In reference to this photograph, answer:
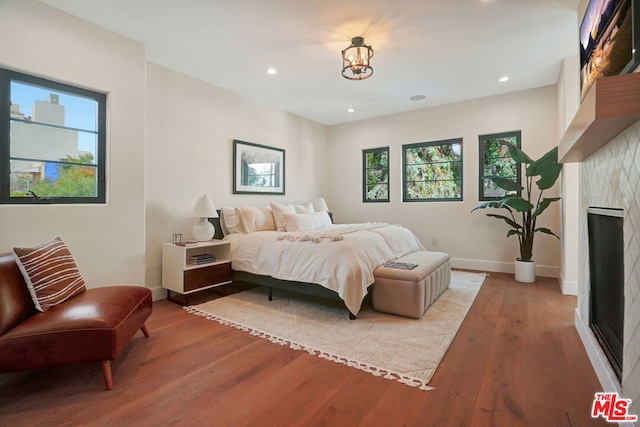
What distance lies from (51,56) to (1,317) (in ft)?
7.05

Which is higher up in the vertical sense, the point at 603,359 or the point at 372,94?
the point at 372,94

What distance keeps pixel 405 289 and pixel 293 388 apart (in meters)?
1.44

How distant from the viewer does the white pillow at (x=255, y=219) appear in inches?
160

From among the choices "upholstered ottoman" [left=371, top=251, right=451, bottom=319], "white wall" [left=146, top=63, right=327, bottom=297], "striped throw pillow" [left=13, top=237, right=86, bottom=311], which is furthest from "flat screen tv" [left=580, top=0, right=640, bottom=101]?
"white wall" [left=146, top=63, right=327, bottom=297]

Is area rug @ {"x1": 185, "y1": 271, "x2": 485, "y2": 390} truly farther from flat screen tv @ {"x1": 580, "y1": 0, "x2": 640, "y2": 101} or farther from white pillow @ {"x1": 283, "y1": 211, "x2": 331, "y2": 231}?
flat screen tv @ {"x1": 580, "y1": 0, "x2": 640, "y2": 101}

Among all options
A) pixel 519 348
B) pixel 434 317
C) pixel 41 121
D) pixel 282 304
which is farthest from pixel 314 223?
pixel 41 121

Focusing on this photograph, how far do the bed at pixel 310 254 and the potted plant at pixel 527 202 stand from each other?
1.41 metres

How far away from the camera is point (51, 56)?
8.30 ft

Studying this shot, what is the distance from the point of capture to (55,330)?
1.69m

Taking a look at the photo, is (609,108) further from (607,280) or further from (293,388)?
(293,388)

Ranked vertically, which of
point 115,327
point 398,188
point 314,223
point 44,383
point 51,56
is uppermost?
point 51,56

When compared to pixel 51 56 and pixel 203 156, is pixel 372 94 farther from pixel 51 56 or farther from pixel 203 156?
pixel 51 56

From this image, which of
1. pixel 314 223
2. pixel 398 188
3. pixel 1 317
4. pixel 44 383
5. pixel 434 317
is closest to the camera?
pixel 1 317

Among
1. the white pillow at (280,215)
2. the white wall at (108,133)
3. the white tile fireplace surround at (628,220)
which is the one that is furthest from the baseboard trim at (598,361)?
the white wall at (108,133)
